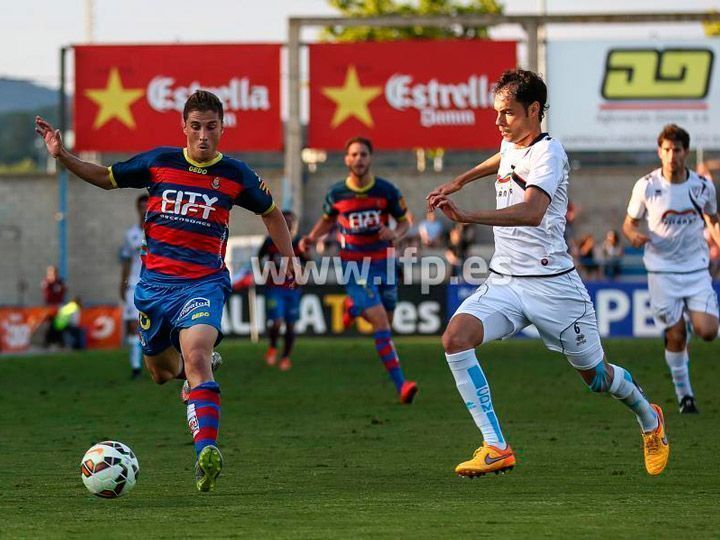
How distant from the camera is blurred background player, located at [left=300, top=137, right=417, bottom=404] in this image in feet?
47.7

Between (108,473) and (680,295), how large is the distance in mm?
6866

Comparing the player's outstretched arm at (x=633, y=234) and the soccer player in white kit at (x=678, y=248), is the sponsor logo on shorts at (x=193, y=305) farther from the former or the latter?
the soccer player in white kit at (x=678, y=248)

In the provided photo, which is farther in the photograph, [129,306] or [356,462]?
[129,306]

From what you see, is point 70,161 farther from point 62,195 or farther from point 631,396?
point 62,195

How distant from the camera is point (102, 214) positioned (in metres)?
34.9

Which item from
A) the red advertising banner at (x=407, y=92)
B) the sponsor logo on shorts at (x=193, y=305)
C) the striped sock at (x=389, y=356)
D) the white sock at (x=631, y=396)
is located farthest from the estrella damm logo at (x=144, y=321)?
the red advertising banner at (x=407, y=92)

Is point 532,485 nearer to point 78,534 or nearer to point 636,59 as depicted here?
point 78,534

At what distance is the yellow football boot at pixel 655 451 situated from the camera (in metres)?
8.43

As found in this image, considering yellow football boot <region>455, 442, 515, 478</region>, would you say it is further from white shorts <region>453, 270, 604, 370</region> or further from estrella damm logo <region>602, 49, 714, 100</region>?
estrella damm logo <region>602, 49, 714, 100</region>

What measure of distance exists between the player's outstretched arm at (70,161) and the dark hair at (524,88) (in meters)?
2.47

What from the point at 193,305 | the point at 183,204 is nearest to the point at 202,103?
the point at 183,204

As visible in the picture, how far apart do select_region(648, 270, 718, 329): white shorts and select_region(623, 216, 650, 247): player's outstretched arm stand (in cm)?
47

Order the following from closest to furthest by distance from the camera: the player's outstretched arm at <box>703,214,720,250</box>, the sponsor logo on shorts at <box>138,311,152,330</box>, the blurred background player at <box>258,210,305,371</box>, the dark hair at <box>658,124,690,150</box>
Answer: the sponsor logo on shorts at <box>138,311,152,330</box> < the dark hair at <box>658,124,690,150</box> < the player's outstretched arm at <box>703,214,720,250</box> < the blurred background player at <box>258,210,305,371</box>

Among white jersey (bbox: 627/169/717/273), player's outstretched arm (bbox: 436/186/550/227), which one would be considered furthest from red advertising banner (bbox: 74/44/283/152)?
player's outstretched arm (bbox: 436/186/550/227)
